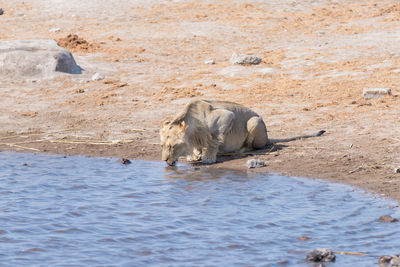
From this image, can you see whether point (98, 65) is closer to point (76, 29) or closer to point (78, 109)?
point (78, 109)

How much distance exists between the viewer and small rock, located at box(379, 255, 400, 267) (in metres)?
5.71

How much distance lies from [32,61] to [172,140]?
715 centimetres

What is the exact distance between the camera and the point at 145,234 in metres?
7.10

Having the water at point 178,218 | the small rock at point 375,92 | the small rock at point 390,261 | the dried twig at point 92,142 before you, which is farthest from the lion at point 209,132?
the small rock at point 390,261

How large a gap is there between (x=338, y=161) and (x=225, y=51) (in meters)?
8.89

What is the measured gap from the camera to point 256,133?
35.5ft

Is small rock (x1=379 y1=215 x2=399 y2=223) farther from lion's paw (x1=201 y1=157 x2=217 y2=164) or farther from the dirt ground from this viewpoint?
lion's paw (x1=201 y1=157 x2=217 y2=164)

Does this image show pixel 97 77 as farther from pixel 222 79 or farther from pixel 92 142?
pixel 92 142

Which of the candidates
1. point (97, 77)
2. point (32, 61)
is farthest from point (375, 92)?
point (32, 61)

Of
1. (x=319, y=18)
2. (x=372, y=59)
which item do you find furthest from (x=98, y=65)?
(x=319, y=18)

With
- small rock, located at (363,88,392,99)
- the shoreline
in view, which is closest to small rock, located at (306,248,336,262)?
the shoreline

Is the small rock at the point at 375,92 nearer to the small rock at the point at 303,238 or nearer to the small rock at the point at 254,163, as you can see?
the small rock at the point at 254,163

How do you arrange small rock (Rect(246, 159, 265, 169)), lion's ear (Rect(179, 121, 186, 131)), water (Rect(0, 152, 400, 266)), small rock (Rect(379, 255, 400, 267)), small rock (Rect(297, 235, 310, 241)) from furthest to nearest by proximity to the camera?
lion's ear (Rect(179, 121, 186, 131)) → small rock (Rect(246, 159, 265, 169)) → small rock (Rect(297, 235, 310, 241)) → water (Rect(0, 152, 400, 266)) → small rock (Rect(379, 255, 400, 267))

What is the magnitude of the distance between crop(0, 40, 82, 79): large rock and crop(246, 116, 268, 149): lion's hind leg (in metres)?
6.77
